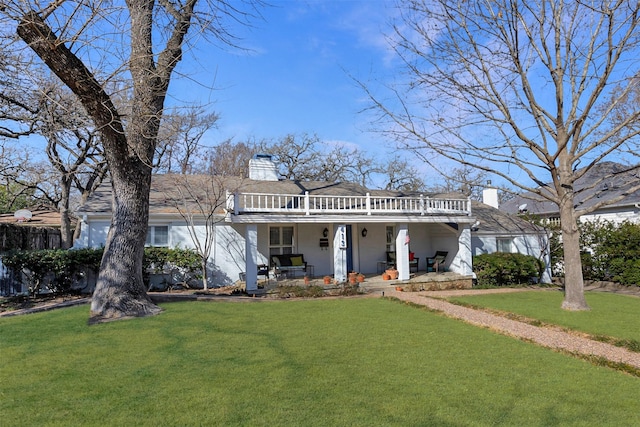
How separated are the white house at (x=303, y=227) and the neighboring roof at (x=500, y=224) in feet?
0.45

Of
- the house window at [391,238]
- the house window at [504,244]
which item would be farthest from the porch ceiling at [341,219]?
the house window at [504,244]

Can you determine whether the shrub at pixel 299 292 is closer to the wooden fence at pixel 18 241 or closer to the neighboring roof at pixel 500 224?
the wooden fence at pixel 18 241

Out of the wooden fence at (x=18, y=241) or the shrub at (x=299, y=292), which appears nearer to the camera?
the shrub at (x=299, y=292)

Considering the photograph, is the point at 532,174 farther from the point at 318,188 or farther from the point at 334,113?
the point at 318,188

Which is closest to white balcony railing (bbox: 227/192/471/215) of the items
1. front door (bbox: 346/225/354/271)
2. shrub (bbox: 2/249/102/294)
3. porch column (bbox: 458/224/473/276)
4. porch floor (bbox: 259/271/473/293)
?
porch column (bbox: 458/224/473/276)

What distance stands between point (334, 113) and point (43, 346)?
12061 mm

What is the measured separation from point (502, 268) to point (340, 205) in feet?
25.3

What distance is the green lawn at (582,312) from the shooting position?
850 centimetres

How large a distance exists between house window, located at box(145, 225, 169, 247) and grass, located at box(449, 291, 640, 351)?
10.9 m

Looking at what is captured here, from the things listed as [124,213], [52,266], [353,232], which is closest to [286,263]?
[353,232]

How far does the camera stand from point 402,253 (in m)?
16.3

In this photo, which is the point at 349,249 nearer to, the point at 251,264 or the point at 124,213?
the point at 251,264

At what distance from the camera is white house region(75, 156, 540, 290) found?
1455 cm

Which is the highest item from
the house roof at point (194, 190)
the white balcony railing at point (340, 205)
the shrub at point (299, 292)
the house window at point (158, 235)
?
the house roof at point (194, 190)
